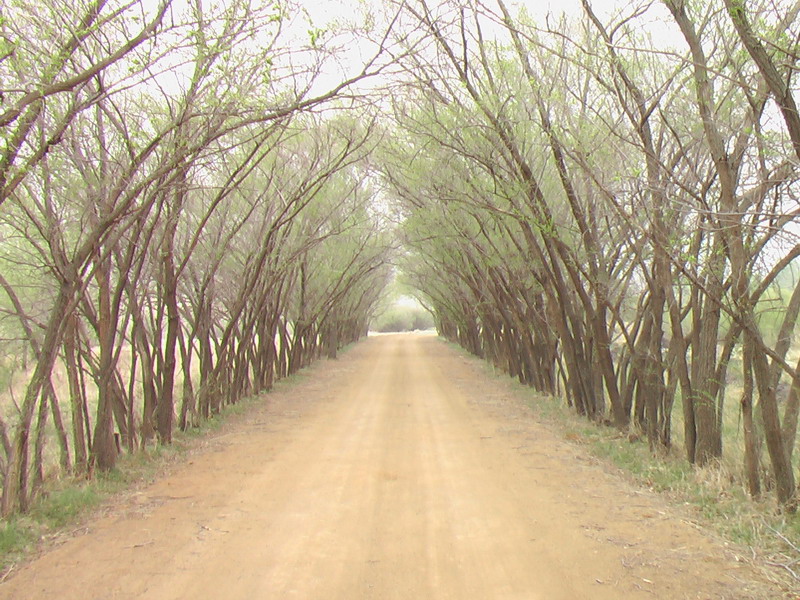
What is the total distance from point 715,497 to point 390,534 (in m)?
2.88

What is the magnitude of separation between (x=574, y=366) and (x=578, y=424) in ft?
4.10

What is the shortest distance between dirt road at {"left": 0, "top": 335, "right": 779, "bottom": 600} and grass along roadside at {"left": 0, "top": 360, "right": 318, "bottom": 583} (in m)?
0.23

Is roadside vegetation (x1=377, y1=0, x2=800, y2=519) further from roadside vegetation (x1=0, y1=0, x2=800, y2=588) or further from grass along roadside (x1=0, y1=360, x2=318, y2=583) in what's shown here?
grass along roadside (x1=0, y1=360, x2=318, y2=583)

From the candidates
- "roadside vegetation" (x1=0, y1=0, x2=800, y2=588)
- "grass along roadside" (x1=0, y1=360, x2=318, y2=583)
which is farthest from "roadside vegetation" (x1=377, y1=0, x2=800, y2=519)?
"grass along roadside" (x1=0, y1=360, x2=318, y2=583)

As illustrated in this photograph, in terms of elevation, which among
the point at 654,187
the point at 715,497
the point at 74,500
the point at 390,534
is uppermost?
the point at 654,187

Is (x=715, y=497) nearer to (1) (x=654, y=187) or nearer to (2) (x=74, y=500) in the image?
(1) (x=654, y=187)

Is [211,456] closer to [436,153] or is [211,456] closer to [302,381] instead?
[436,153]

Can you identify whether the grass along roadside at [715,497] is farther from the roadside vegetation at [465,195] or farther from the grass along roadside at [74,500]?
the grass along roadside at [74,500]

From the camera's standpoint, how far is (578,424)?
1038cm

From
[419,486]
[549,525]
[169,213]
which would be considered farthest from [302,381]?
[549,525]

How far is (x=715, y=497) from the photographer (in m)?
5.84

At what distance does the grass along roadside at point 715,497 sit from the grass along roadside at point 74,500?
498cm

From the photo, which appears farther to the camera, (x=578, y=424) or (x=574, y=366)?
(x=574, y=366)

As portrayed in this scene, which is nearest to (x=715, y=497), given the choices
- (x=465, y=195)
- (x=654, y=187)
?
(x=654, y=187)
